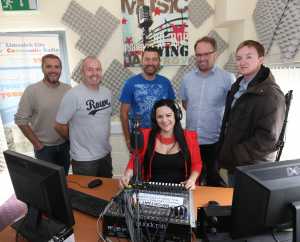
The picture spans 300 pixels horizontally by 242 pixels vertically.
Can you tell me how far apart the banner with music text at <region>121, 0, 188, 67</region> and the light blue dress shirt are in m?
0.85

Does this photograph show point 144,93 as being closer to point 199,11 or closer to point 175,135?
point 175,135

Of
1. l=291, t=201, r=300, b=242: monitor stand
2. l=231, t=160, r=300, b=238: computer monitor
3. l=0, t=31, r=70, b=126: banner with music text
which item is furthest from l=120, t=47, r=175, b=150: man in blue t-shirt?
l=291, t=201, r=300, b=242: monitor stand

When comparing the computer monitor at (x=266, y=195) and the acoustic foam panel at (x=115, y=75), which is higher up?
the acoustic foam panel at (x=115, y=75)

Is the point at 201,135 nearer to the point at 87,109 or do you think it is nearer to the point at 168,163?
the point at 168,163

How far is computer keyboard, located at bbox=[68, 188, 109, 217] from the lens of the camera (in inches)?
56.4

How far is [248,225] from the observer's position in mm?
943

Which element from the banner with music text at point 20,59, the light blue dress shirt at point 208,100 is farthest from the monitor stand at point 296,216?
the banner with music text at point 20,59

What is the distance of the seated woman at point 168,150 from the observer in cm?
185

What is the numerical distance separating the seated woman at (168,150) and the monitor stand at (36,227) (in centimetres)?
74

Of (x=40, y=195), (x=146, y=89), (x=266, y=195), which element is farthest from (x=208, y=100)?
(x=40, y=195)

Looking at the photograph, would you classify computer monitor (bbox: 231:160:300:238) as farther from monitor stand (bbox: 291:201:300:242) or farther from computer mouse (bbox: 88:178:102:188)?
computer mouse (bbox: 88:178:102:188)

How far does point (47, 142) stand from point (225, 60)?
7.79 ft

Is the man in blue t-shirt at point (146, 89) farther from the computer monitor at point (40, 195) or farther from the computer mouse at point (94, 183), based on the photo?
the computer monitor at point (40, 195)

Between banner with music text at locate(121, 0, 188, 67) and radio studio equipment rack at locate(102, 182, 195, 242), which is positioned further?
banner with music text at locate(121, 0, 188, 67)
